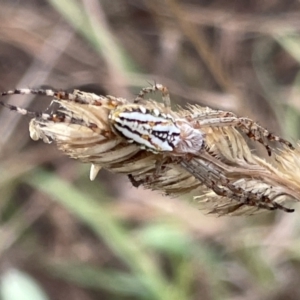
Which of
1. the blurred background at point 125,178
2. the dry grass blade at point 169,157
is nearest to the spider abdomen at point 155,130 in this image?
the dry grass blade at point 169,157

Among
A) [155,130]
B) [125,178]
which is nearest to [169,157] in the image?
[155,130]

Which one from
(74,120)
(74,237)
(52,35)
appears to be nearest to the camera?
(74,120)

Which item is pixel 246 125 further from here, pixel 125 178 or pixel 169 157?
pixel 125 178

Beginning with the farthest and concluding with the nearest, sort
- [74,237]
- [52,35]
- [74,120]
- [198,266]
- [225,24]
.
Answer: [74,237] → [52,35] → [225,24] → [198,266] → [74,120]

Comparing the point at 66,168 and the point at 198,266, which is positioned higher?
the point at 66,168

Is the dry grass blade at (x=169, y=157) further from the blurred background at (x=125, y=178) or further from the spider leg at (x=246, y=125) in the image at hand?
the blurred background at (x=125, y=178)

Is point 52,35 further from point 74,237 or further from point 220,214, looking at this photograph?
point 220,214

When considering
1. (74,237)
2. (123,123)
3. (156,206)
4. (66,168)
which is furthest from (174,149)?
(74,237)

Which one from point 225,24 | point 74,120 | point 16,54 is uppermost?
point 225,24

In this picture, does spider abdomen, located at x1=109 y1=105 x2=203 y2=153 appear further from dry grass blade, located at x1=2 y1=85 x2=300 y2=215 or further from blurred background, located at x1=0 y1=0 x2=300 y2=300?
blurred background, located at x1=0 y1=0 x2=300 y2=300
